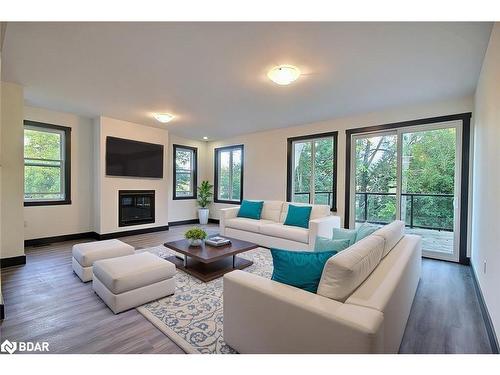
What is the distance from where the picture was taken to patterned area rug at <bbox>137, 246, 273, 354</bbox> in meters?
1.84

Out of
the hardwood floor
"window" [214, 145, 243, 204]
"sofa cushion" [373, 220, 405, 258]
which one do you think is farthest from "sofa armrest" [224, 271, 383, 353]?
"window" [214, 145, 243, 204]

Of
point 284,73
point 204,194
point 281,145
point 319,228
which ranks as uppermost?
point 284,73

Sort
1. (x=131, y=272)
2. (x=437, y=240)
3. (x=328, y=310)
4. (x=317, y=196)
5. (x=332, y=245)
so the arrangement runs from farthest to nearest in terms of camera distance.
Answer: (x=317, y=196) < (x=437, y=240) < (x=131, y=272) < (x=332, y=245) < (x=328, y=310)

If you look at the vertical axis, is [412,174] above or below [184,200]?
above

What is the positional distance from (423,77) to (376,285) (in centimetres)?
287

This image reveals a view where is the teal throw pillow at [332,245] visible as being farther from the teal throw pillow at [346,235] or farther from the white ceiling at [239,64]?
the white ceiling at [239,64]

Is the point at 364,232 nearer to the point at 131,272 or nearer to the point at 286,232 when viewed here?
the point at 286,232

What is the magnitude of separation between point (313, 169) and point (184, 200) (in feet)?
12.6

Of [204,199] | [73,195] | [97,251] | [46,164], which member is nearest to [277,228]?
[97,251]

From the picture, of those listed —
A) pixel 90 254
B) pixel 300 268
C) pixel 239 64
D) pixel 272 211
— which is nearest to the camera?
pixel 300 268

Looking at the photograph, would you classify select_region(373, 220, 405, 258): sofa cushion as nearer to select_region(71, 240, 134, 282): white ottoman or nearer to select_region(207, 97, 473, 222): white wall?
select_region(207, 97, 473, 222): white wall

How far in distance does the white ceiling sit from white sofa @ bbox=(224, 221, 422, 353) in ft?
6.26

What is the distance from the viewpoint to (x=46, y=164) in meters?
4.78
